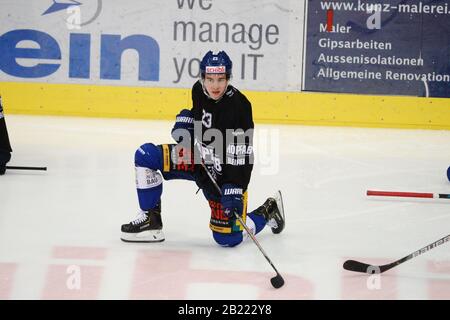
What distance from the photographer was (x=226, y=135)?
413 cm

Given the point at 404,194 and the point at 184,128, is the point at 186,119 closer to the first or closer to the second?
the point at 184,128

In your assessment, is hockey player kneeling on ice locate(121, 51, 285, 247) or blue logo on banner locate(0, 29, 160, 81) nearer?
hockey player kneeling on ice locate(121, 51, 285, 247)

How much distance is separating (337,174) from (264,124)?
137 inches

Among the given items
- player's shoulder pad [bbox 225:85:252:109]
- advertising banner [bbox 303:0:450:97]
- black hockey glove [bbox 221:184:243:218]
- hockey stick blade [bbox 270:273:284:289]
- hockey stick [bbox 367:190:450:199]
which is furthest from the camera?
advertising banner [bbox 303:0:450:97]

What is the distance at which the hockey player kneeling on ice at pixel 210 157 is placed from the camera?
409 cm

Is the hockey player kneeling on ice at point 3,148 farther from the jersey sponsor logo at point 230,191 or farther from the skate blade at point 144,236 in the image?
the jersey sponsor logo at point 230,191

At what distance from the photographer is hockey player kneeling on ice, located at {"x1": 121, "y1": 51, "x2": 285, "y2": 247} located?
4090mm

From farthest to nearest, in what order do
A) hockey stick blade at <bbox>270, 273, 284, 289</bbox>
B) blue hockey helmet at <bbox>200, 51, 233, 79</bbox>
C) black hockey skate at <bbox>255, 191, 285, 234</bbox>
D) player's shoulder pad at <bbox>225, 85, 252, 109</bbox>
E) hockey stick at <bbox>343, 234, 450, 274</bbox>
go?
black hockey skate at <bbox>255, 191, 285, 234</bbox>
player's shoulder pad at <bbox>225, 85, 252, 109</bbox>
blue hockey helmet at <bbox>200, 51, 233, 79</bbox>
hockey stick at <bbox>343, 234, 450, 274</bbox>
hockey stick blade at <bbox>270, 273, 284, 289</bbox>

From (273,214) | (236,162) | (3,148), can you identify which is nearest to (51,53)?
(3,148)

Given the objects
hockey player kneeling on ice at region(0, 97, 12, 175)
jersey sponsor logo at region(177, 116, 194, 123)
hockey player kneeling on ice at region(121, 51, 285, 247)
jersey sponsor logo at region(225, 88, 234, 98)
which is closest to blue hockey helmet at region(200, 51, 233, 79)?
hockey player kneeling on ice at region(121, 51, 285, 247)

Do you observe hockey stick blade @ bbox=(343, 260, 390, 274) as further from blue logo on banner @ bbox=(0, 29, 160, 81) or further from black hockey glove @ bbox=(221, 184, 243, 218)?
blue logo on banner @ bbox=(0, 29, 160, 81)

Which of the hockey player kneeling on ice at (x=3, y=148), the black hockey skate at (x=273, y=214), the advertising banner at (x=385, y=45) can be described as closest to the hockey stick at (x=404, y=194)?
the black hockey skate at (x=273, y=214)

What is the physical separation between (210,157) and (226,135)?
22cm
